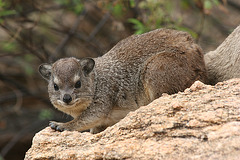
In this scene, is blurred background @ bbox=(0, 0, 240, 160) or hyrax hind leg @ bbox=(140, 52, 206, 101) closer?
hyrax hind leg @ bbox=(140, 52, 206, 101)

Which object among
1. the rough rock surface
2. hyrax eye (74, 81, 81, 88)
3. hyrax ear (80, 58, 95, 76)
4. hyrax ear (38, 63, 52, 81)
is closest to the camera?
the rough rock surface

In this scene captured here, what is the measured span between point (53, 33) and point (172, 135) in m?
8.18

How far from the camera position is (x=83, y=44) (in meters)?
9.89

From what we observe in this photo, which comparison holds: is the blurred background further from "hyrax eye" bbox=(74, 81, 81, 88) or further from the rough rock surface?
the rough rock surface

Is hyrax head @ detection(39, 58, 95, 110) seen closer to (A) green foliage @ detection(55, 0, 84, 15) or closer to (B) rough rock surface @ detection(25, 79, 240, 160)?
(B) rough rock surface @ detection(25, 79, 240, 160)

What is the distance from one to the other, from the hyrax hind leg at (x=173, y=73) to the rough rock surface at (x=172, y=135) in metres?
0.92

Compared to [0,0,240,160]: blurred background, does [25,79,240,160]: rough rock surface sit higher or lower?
lower

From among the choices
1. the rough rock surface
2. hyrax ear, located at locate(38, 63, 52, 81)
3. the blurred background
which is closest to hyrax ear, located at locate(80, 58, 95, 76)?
hyrax ear, located at locate(38, 63, 52, 81)

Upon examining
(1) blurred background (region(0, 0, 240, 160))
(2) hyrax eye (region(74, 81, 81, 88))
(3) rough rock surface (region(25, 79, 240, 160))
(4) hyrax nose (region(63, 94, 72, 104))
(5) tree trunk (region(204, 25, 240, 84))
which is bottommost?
(3) rough rock surface (region(25, 79, 240, 160))

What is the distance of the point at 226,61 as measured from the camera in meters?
5.27

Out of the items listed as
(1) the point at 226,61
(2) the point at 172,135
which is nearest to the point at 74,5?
(1) the point at 226,61

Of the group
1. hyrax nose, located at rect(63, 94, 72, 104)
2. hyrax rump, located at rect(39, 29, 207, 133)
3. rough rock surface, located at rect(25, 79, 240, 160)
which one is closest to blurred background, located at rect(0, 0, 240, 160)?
hyrax rump, located at rect(39, 29, 207, 133)

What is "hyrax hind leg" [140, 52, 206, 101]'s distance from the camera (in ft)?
16.9

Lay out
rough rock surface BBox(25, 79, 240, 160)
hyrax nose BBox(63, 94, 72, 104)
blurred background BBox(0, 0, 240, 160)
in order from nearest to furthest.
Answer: rough rock surface BBox(25, 79, 240, 160)
hyrax nose BBox(63, 94, 72, 104)
blurred background BBox(0, 0, 240, 160)
